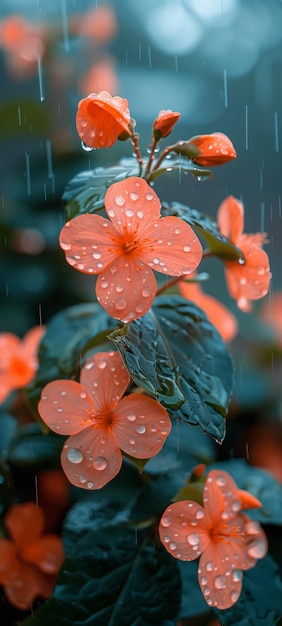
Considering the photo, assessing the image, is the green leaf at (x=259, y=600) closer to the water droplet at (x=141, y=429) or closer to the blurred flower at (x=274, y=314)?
the water droplet at (x=141, y=429)

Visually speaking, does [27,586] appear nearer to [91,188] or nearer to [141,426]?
[141,426]

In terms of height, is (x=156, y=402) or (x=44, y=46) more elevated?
(x=44, y=46)

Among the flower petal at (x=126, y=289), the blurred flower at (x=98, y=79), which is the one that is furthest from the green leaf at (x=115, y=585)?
the blurred flower at (x=98, y=79)

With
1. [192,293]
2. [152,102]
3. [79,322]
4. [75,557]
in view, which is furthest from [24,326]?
[152,102]

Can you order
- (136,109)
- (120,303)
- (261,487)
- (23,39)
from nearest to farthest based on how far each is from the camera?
(120,303) < (261,487) < (23,39) < (136,109)

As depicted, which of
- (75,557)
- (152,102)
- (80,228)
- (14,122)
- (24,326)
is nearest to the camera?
(80,228)

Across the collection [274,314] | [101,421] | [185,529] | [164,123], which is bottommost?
[274,314]

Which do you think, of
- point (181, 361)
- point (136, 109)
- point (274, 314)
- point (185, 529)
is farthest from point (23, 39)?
point (185, 529)

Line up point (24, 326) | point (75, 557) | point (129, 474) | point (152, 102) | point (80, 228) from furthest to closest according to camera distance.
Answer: point (152, 102) → point (24, 326) → point (129, 474) → point (75, 557) → point (80, 228)

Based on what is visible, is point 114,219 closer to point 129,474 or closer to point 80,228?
point 80,228
